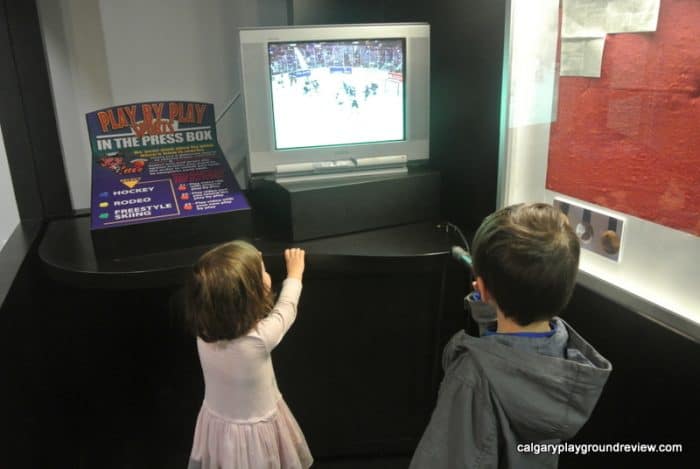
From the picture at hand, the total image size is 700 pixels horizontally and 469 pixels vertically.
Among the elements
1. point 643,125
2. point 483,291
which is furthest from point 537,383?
point 643,125

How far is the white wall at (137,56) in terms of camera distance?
2018mm

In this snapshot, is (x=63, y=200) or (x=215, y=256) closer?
(x=215, y=256)

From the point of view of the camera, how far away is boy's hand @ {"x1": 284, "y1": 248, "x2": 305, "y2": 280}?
5.26 feet

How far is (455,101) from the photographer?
186cm

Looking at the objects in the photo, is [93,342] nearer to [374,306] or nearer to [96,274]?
[96,274]

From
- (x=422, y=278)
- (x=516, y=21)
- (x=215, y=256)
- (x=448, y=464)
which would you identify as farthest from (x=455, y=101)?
(x=448, y=464)

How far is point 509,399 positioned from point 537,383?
0.06 metres

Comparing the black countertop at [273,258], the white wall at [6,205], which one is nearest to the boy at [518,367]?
the black countertop at [273,258]

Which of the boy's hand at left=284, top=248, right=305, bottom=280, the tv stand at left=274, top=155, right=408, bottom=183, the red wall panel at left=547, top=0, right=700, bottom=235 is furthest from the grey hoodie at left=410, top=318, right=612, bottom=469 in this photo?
the tv stand at left=274, top=155, right=408, bottom=183

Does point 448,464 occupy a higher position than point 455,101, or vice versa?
point 455,101

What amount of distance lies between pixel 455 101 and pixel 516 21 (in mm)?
347

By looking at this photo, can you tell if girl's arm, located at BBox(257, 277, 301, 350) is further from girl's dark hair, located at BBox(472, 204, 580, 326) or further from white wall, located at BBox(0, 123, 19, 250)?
white wall, located at BBox(0, 123, 19, 250)

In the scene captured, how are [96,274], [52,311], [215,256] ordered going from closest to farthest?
[215,256]
[96,274]
[52,311]

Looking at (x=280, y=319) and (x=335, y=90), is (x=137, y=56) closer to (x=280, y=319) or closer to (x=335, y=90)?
(x=335, y=90)
